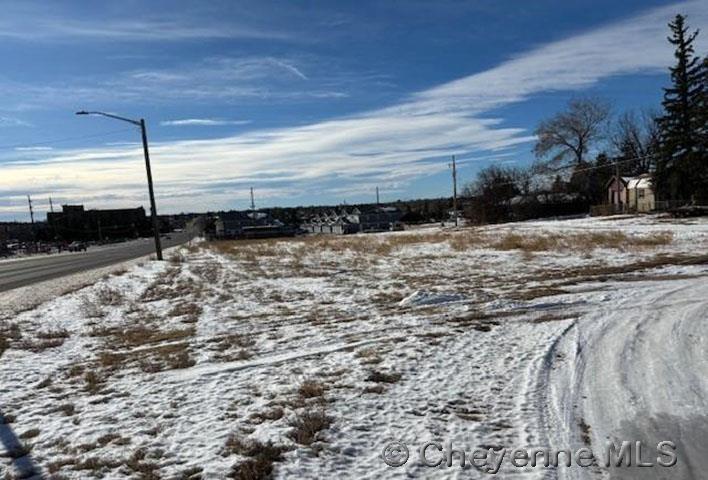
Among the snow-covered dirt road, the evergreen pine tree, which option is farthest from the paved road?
the evergreen pine tree

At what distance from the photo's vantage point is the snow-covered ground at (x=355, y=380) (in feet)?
15.8

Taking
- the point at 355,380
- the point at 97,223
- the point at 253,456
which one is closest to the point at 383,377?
the point at 355,380

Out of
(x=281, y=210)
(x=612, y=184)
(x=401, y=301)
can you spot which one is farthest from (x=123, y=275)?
(x=281, y=210)

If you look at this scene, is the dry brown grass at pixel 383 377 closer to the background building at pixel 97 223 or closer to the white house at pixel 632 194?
the white house at pixel 632 194

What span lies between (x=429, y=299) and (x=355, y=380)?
18.7ft

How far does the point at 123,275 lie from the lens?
938 inches

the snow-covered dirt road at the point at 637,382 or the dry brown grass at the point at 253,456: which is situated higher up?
the dry brown grass at the point at 253,456

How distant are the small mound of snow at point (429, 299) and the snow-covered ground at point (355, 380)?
68 millimetres

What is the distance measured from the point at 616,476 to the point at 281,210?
536ft

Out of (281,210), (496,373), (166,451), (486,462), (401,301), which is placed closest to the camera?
(486,462)

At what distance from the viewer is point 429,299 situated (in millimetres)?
12188

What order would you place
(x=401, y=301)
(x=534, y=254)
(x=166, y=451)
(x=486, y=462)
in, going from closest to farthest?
(x=486, y=462), (x=166, y=451), (x=401, y=301), (x=534, y=254)

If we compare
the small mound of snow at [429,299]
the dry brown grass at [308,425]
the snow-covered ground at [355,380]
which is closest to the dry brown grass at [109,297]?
the snow-covered ground at [355,380]

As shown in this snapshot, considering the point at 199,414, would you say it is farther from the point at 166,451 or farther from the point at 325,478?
the point at 325,478
